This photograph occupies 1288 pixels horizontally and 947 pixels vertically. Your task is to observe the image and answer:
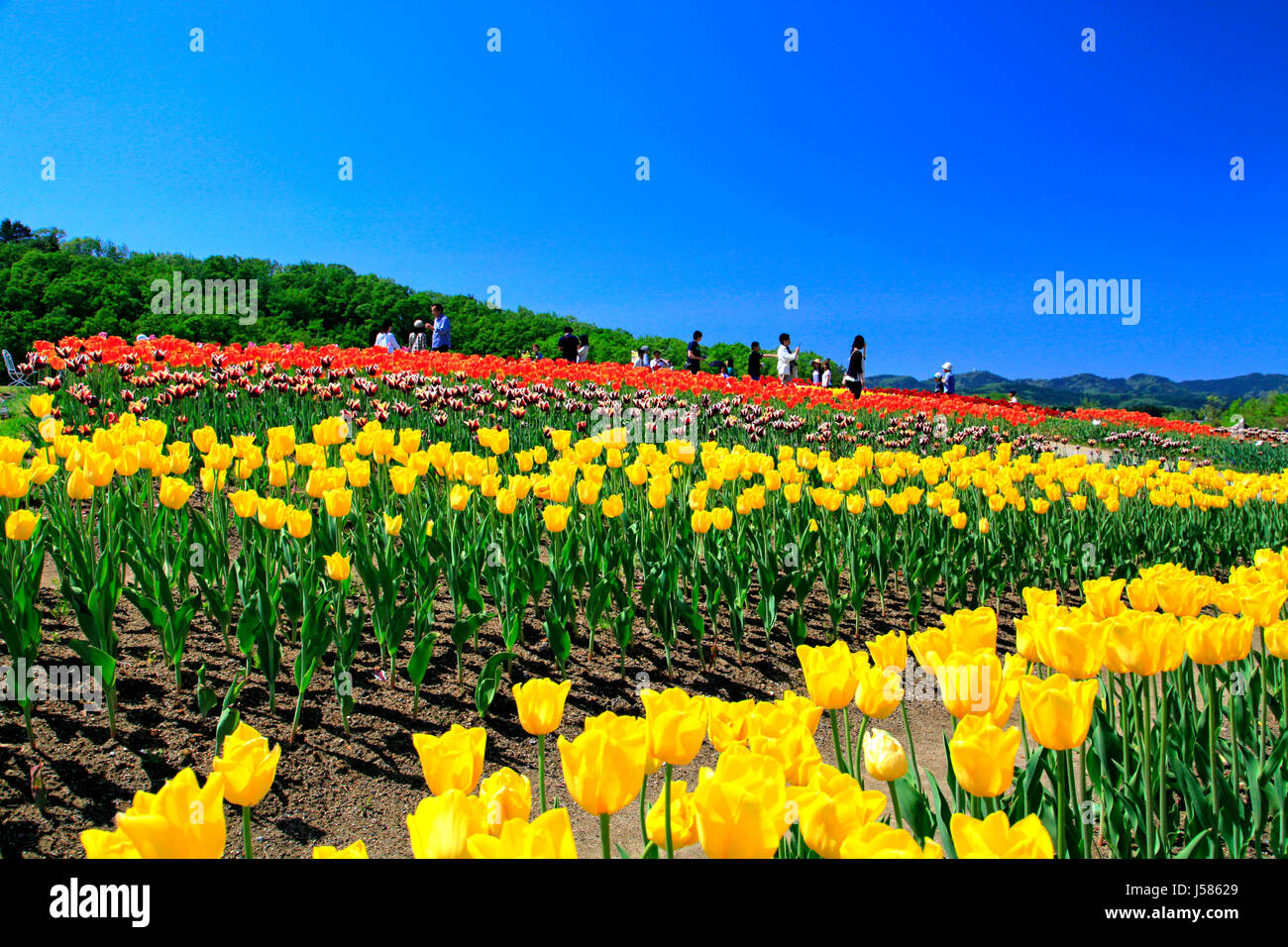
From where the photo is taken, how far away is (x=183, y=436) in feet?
26.1

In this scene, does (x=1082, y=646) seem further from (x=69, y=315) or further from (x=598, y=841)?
(x=69, y=315)

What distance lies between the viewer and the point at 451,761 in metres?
1.23

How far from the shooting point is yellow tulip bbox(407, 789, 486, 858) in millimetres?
997

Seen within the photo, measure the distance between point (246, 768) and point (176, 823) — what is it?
249 millimetres

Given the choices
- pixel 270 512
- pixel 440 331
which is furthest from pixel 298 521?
pixel 440 331

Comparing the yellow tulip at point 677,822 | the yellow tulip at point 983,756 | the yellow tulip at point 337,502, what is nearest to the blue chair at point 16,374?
the yellow tulip at point 337,502

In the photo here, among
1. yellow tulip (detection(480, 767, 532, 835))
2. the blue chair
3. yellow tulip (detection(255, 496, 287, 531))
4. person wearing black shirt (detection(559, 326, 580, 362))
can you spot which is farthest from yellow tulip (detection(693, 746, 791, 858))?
person wearing black shirt (detection(559, 326, 580, 362))

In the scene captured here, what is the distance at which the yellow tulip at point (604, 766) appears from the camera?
1197 mm

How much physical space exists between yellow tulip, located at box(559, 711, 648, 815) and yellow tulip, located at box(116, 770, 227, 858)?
19.1 inches

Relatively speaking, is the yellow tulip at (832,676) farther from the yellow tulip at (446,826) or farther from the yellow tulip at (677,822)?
the yellow tulip at (446,826)

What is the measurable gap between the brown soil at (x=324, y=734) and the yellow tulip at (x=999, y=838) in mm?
1957

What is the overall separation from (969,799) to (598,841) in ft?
4.95

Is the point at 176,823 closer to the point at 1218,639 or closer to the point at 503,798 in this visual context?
the point at 503,798

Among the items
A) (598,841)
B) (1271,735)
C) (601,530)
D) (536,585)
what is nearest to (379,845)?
(598,841)
